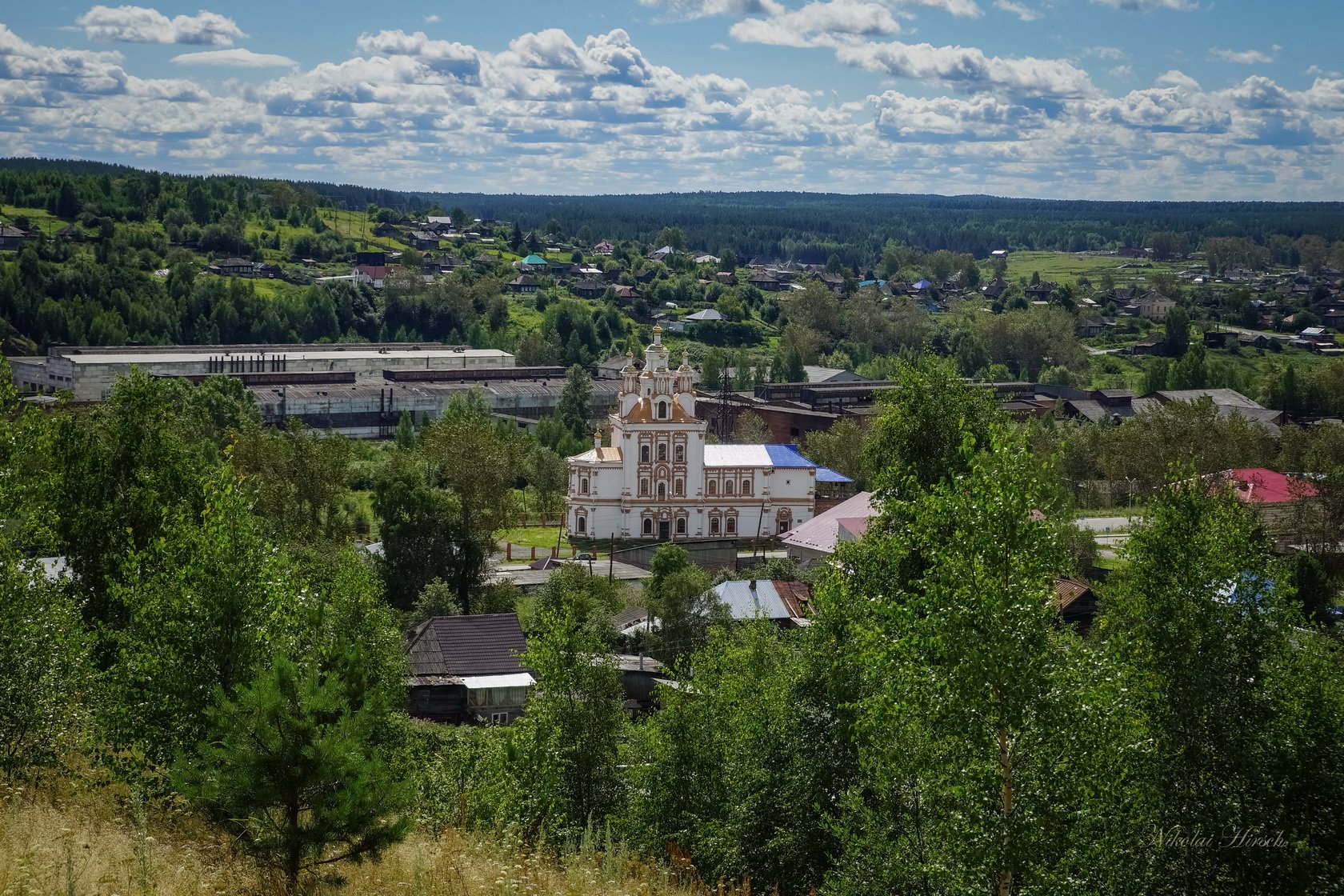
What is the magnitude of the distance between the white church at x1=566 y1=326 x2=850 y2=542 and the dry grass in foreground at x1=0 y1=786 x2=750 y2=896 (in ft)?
145

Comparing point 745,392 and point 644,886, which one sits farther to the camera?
point 745,392

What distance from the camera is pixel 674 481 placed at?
5859 centimetres

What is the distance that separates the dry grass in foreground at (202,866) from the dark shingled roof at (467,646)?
19.6 meters

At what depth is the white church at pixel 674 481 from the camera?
57.8m

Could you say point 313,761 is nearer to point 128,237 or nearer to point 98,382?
point 98,382

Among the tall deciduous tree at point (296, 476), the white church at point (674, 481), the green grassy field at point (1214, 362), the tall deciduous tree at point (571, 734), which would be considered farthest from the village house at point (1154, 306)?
the tall deciduous tree at point (571, 734)

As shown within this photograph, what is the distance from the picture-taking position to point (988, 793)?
1273 cm

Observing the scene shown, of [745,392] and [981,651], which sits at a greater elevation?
[981,651]

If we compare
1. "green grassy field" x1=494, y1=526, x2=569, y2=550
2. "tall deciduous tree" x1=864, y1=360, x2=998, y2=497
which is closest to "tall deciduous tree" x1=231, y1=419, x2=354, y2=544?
"green grassy field" x1=494, y1=526, x2=569, y2=550

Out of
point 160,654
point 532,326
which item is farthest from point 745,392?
point 160,654

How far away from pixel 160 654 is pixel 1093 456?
181 feet

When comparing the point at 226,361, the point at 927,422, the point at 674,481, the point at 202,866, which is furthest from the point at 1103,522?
the point at 226,361

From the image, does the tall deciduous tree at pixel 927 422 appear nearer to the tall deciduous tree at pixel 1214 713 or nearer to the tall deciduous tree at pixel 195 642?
the tall deciduous tree at pixel 1214 713

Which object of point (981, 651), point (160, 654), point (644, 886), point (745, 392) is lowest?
point (745, 392)
